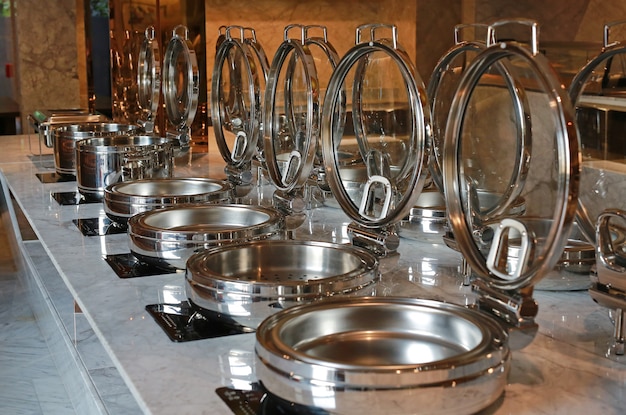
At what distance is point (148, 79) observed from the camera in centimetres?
308

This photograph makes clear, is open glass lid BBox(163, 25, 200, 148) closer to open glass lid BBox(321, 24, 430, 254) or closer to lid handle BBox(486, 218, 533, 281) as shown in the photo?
open glass lid BBox(321, 24, 430, 254)

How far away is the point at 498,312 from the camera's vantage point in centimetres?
105

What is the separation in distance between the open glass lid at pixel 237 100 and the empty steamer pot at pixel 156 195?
12cm

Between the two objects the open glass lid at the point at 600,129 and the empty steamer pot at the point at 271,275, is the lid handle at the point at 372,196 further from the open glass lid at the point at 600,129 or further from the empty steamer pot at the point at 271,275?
the open glass lid at the point at 600,129

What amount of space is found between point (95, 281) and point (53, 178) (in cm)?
119

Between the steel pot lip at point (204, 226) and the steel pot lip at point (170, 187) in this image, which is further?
the steel pot lip at point (170, 187)

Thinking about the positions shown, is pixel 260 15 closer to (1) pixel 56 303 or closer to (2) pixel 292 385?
(1) pixel 56 303

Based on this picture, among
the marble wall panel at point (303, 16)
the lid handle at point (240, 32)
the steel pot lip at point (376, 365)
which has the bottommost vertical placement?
the steel pot lip at point (376, 365)

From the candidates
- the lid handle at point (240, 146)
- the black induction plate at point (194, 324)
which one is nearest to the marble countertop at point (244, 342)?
the black induction plate at point (194, 324)

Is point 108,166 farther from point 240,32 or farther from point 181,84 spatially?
point 181,84

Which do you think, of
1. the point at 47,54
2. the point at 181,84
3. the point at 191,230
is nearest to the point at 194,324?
the point at 191,230

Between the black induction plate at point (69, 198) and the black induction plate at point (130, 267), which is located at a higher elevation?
the black induction plate at point (69, 198)

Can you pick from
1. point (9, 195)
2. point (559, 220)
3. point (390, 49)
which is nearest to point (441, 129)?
point (390, 49)

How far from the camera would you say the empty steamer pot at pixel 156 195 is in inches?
72.0
